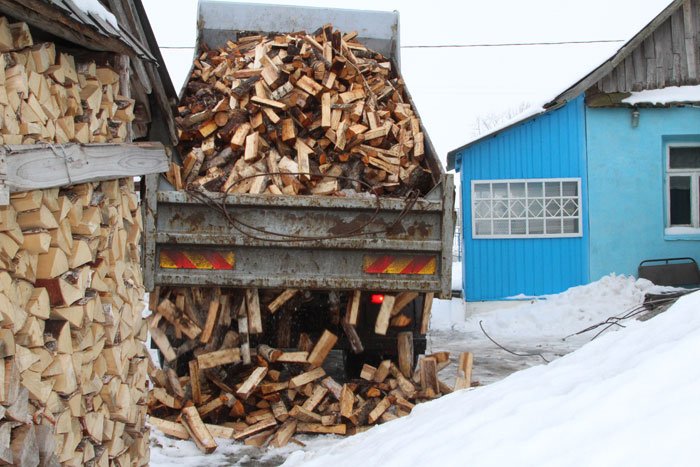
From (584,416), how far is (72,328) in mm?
2222

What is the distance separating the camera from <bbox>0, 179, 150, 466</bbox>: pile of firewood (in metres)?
2.52

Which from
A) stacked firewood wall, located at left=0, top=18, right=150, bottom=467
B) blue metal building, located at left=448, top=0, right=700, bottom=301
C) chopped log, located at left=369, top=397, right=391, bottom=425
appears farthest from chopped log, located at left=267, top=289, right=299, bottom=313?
blue metal building, located at left=448, top=0, right=700, bottom=301

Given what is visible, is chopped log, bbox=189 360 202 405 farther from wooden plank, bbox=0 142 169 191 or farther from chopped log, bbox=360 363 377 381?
wooden plank, bbox=0 142 169 191

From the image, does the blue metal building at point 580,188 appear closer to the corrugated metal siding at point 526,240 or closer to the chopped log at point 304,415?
the corrugated metal siding at point 526,240

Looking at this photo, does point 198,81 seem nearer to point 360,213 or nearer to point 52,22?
point 360,213

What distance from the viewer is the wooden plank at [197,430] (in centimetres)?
459

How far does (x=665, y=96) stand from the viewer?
11.5 meters

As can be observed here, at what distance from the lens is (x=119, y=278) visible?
354 cm

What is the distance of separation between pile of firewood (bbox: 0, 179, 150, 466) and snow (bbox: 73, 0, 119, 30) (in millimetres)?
812

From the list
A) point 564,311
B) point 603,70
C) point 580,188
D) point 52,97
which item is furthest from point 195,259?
point 603,70

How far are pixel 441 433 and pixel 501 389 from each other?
2.18 ft

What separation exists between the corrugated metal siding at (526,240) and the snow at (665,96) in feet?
3.53

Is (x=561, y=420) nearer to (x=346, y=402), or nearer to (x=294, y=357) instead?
(x=346, y=402)

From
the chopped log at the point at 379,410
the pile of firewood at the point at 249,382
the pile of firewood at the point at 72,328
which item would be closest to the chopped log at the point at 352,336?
the pile of firewood at the point at 249,382
